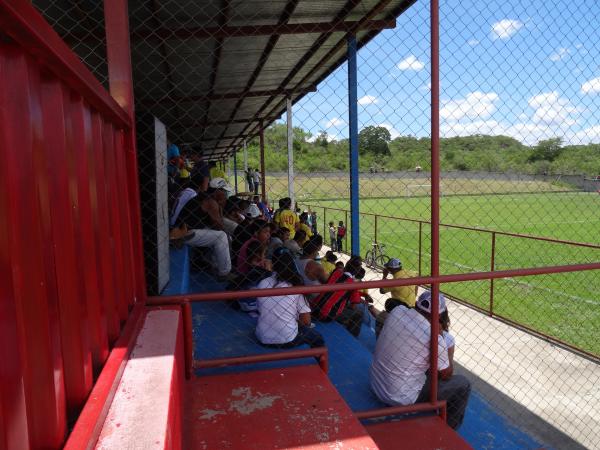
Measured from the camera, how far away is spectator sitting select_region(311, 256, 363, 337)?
5.57 m

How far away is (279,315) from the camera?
420cm

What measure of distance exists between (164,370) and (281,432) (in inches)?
35.8

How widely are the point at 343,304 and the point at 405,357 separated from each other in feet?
6.74

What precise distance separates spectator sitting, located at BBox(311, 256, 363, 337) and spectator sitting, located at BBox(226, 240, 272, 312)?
2.60 feet

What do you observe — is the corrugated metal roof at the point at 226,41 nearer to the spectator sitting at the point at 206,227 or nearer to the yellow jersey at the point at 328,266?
the spectator sitting at the point at 206,227

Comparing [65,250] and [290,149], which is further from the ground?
[290,149]

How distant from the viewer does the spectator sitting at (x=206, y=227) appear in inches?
220

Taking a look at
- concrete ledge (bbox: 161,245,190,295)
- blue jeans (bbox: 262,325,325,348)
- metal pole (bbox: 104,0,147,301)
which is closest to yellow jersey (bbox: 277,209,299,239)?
concrete ledge (bbox: 161,245,190,295)

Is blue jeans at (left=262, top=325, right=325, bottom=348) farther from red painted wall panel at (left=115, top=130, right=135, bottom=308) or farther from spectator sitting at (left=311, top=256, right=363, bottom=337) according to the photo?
red painted wall panel at (left=115, top=130, right=135, bottom=308)

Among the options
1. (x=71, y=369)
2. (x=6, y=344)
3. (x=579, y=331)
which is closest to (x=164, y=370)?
(x=71, y=369)

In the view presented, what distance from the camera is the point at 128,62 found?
2.41m

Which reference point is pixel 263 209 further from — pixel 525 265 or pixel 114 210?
pixel 114 210

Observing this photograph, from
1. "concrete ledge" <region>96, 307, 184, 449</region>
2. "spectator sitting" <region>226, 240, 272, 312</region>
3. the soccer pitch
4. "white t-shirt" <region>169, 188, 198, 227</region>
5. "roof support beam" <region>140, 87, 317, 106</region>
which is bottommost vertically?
the soccer pitch

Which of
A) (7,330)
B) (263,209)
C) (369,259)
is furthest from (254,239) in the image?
(369,259)
